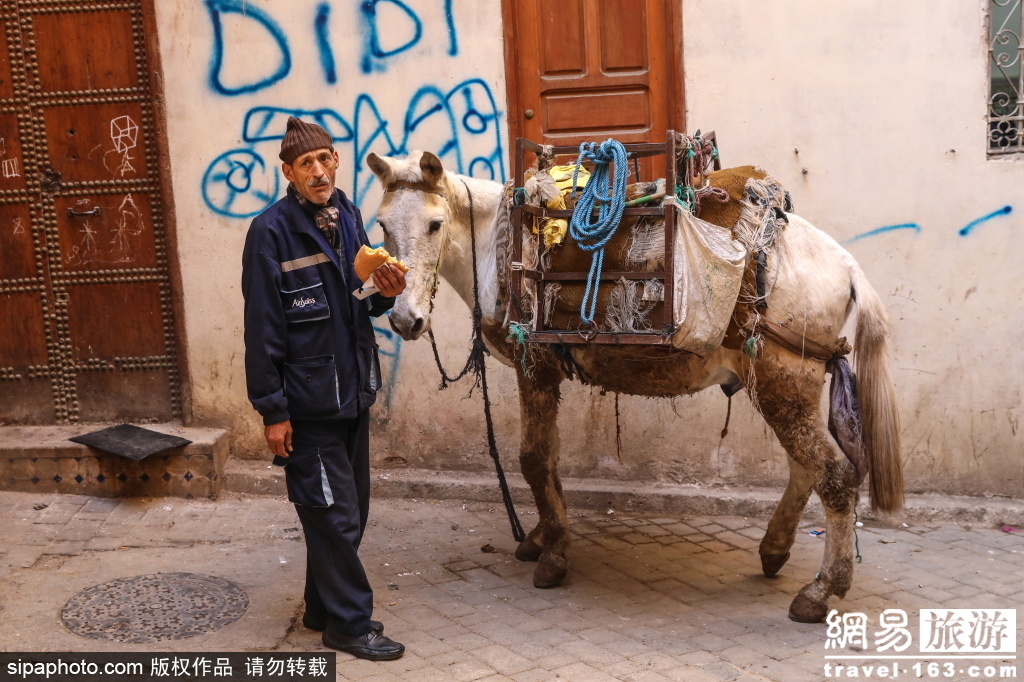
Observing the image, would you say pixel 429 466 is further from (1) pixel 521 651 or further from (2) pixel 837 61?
(2) pixel 837 61

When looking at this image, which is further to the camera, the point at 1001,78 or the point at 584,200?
the point at 1001,78

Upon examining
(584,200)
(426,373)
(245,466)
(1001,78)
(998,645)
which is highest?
(1001,78)

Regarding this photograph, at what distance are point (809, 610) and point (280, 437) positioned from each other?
2.21m

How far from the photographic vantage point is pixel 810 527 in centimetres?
527

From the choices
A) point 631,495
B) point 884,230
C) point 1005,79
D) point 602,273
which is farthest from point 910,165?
point 631,495

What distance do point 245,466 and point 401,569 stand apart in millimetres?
1607

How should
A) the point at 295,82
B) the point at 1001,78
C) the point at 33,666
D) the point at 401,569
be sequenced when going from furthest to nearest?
the point at 295,82 < the point at 1001,78 < the point at 401,569 < the point at 33,666

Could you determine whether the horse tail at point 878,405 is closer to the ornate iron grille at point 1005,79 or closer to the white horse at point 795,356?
the white horse at point 795,356

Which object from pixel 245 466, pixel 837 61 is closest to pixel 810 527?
pixel 837 61

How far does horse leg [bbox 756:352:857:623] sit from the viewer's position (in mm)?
4016

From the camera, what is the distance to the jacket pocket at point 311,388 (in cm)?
366

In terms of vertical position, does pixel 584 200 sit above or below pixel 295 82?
below

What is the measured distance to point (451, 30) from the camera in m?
5.52
